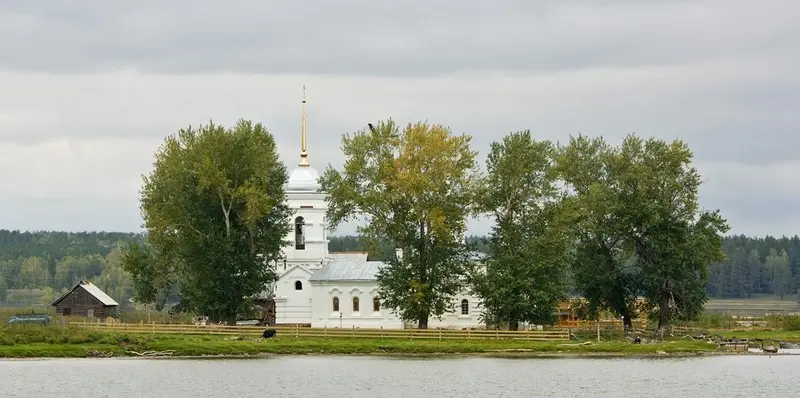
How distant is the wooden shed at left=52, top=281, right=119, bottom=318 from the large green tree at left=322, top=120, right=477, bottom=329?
2509cm

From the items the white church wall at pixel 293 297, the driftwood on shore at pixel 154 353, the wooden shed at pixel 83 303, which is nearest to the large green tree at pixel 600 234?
the white church wall at pixel 293 297

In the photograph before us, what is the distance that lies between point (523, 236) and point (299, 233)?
25.0 metres

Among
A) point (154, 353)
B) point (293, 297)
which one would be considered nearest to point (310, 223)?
point (293, 297)

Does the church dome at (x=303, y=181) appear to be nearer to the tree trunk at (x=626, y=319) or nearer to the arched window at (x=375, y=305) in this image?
the arched window at (x=375, y=305)

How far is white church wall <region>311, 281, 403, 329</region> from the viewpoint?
97.6 metres

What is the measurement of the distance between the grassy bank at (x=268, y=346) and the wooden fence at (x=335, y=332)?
96cm

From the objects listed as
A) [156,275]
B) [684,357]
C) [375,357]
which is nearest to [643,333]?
[684,357]

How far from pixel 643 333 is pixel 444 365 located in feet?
62.3

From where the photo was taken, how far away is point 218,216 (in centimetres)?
8894

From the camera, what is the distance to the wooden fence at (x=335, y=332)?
82.3m

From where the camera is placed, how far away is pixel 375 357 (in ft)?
253

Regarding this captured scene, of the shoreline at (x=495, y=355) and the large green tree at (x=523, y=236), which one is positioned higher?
the large green tree at (x=523, y=236)

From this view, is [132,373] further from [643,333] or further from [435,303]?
[643,333]

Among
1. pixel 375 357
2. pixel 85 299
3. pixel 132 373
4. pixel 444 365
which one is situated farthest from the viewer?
pixel 85 299
